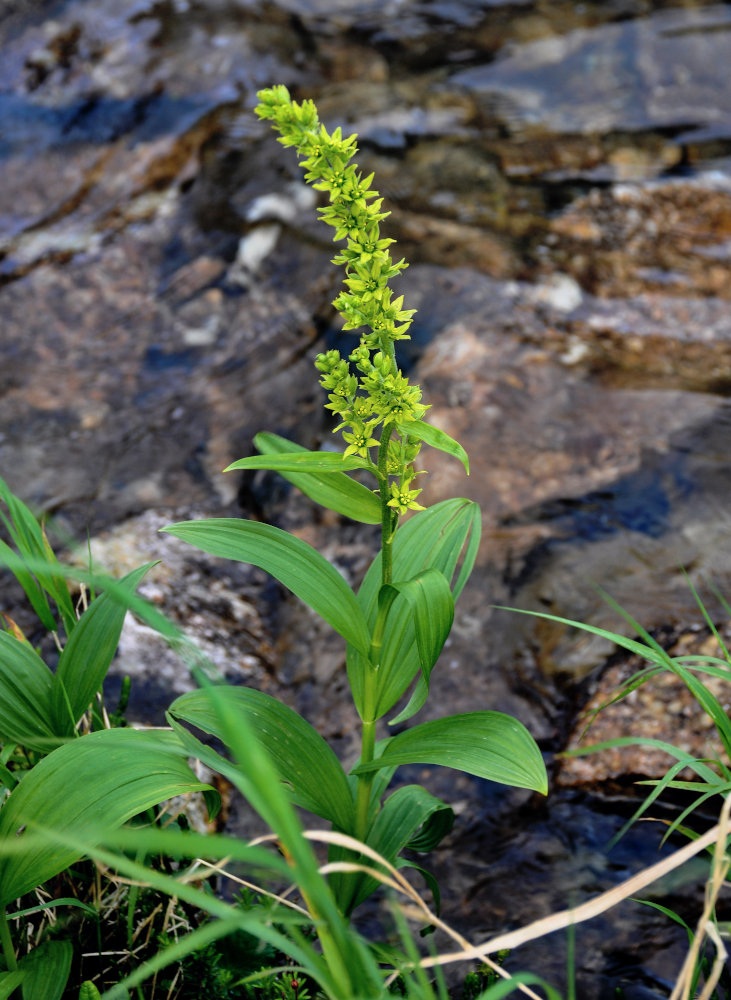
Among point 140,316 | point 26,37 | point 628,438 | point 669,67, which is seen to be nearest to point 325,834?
point 628,438

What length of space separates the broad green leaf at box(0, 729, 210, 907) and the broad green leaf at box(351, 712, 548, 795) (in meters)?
0.41

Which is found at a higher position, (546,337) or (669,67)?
(669,67)

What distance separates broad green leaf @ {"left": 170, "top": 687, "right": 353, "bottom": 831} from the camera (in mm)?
1562

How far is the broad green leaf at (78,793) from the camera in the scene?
1.37 meters

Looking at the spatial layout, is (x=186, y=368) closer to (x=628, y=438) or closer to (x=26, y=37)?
(x=628, y=438)

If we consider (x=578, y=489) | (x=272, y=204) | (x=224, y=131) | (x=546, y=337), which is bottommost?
(x=578, y=489)

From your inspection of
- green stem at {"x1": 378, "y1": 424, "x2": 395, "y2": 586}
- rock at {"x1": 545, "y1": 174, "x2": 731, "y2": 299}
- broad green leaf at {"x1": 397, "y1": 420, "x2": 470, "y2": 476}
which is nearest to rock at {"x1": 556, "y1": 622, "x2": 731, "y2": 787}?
green stem at {"x1": 378, "y1": 424, "x2": 395, "y2": 586}

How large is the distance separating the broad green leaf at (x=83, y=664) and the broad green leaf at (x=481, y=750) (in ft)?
1.89

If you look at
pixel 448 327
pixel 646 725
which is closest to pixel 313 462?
pixel 646 725

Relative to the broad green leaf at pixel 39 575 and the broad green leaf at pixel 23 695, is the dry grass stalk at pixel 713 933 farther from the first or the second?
the broad green leaf at pixel 39 575

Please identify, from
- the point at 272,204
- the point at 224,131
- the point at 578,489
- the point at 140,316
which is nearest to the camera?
the point at 578,489

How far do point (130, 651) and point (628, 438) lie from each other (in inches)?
74.5

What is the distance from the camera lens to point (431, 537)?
5.91ft

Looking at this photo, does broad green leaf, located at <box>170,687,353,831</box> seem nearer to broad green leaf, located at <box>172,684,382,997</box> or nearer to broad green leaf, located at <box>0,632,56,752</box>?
broad green leaf, located at <box>0,632,56,752</box>
